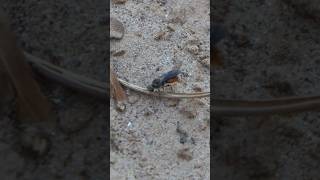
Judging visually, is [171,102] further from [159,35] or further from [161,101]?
[159,35]

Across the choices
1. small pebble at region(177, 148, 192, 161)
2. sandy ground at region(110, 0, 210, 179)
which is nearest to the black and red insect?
sandy ground at region(110, 0, 210, 179)

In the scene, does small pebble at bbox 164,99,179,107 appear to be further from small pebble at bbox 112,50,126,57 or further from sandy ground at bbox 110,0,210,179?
small pebble at bbox 112,50,126,57

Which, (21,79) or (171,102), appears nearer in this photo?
(21,79)

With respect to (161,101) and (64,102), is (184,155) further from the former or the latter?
(64,102)

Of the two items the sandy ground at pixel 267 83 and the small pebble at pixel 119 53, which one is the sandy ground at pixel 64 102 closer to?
the small pebble at pixel 119 53

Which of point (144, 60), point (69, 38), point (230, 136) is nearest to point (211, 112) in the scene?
point (230, 136)

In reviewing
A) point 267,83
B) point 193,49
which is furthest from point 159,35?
point 267,83

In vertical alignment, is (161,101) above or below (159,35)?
below
